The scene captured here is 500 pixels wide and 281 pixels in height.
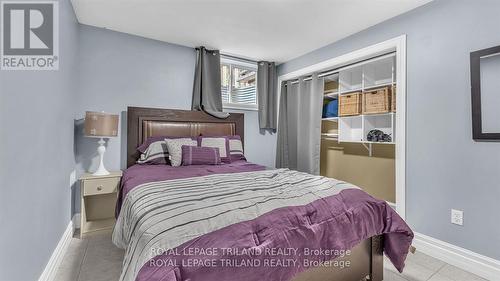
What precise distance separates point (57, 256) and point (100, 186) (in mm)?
770

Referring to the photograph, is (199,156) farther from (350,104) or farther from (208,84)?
(350,104)

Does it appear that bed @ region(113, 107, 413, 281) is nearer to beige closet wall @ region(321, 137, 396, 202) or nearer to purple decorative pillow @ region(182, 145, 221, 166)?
purple decorative pillow @ region(182, 145, 221, 166)

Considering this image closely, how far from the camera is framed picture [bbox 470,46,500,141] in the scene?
1.89 m

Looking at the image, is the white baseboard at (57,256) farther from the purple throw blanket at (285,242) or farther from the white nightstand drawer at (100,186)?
the purple throw blanket at (285,242)

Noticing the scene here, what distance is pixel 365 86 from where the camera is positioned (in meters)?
3.24

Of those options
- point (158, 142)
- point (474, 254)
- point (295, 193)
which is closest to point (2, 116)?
point (295, 193)

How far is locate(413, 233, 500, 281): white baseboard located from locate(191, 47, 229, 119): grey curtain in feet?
9.33

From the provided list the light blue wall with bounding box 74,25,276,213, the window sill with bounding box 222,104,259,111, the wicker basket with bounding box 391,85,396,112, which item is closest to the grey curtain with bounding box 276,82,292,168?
the window sill with bounding box 222,104,259,111

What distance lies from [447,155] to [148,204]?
8.38 feet

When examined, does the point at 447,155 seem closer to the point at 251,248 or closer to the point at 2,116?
the point at 251,248

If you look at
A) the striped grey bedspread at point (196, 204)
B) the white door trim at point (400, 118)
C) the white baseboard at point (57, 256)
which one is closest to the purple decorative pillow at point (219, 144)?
the striped grey bedspread at point (196, 204)

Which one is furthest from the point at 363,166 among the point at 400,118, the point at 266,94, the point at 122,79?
the point at 122,79

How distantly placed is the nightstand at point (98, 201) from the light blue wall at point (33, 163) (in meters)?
0.19

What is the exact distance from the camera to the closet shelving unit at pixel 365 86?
311cm
